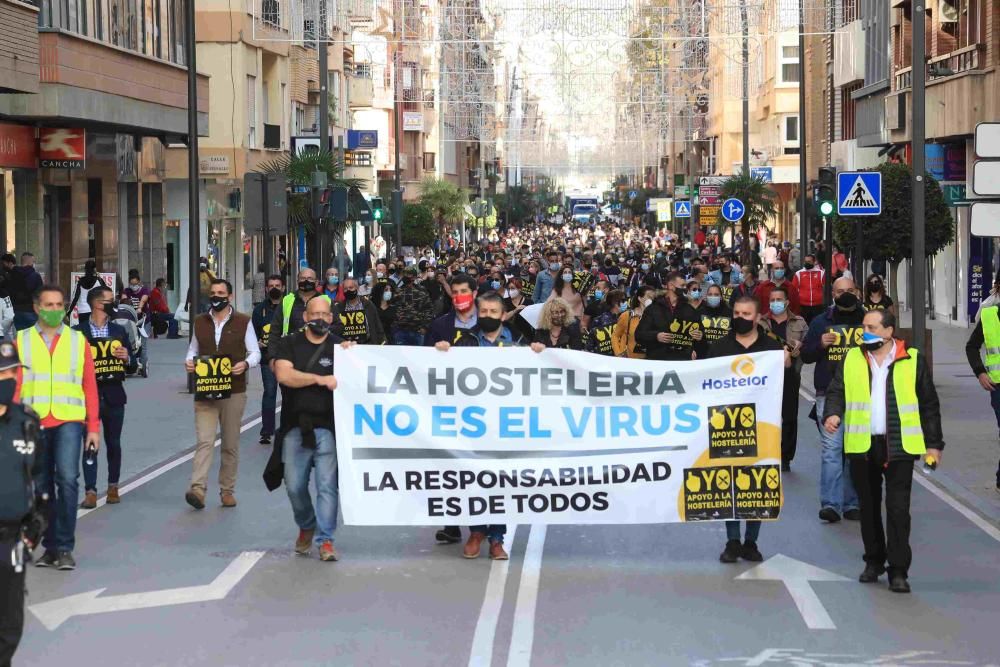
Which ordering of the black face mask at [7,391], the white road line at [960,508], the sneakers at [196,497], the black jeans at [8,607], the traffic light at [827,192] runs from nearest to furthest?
the black jeans at [8,607] < the black face mask at [7,391] < the white road line at [960,508] < the sneakers at [196,497] < the traffic light at [827,192]

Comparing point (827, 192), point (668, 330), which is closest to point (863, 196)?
point (827, 192)

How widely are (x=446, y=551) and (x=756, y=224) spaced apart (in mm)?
52020

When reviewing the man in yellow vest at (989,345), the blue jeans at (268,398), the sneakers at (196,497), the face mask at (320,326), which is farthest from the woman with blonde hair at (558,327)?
the blue jeans at (268,398)

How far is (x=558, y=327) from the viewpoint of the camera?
14234mm

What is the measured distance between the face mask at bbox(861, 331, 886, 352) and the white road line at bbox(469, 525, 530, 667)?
2.53m

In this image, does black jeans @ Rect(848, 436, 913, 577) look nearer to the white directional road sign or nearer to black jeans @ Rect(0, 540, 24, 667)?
black jeans @ Rect(0, 540, 24, 667)

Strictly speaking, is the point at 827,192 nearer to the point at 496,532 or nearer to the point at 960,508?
the point at 960,508

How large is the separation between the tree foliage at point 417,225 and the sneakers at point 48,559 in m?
54.4

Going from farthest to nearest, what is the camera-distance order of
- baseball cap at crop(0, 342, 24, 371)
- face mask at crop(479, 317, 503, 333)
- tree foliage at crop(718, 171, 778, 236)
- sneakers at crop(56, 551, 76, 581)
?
tree foliage at crop(718, 171, 778, 236) → face mask at crop(479, 317, 503, 333) → sneakers at crop(56, 551, 76, 581) → baseball cap at crop(0, 342, 24, 371)

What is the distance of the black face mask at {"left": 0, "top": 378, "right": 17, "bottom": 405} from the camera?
8023mm

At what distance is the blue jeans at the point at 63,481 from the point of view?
1167 centimetres

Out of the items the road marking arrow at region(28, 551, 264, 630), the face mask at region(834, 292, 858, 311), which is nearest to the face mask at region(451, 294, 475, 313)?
the road marking arrow at region(28, 551, 264, 630)

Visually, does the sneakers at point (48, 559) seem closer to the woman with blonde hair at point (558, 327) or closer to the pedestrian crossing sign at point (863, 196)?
the woman with blonde hair at point (558, 327)

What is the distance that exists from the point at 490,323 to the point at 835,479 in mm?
3042
